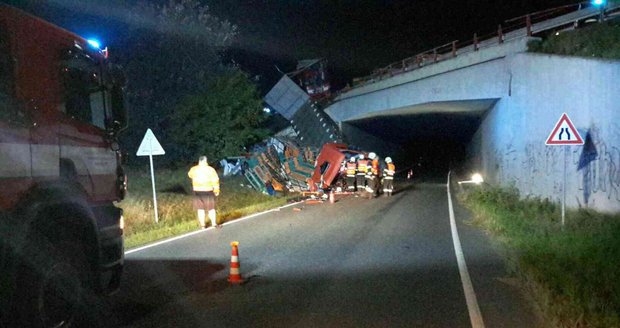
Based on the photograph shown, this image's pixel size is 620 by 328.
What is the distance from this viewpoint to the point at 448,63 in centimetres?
2891

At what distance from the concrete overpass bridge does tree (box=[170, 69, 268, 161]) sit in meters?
8.23

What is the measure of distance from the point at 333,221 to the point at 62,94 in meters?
11.8

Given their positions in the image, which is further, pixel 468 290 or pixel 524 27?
pixel 524 27

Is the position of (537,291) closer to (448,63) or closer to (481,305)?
(481,305)

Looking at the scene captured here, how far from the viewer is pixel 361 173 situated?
26.2 meters

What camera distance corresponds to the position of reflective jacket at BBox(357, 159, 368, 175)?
2599cm

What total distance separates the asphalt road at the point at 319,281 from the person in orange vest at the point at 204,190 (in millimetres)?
698

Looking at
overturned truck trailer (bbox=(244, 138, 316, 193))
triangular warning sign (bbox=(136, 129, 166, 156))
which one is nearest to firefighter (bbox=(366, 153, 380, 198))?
overturned truck trailer (bbox=(244, 138, 316, 193))

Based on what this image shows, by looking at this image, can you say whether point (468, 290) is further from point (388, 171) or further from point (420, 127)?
point (420, 127)

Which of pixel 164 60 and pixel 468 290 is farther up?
pixel 164 60

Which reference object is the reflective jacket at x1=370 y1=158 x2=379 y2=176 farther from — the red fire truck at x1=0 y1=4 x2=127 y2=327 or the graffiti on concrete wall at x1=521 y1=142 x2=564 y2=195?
the red fire truck at x1=0 y1=4 x2=127 y2=327

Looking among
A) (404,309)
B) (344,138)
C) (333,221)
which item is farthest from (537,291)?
(344,138)

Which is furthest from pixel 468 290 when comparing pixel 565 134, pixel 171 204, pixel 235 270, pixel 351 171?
pixel 351 171

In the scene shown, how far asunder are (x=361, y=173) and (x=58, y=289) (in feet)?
68.1
